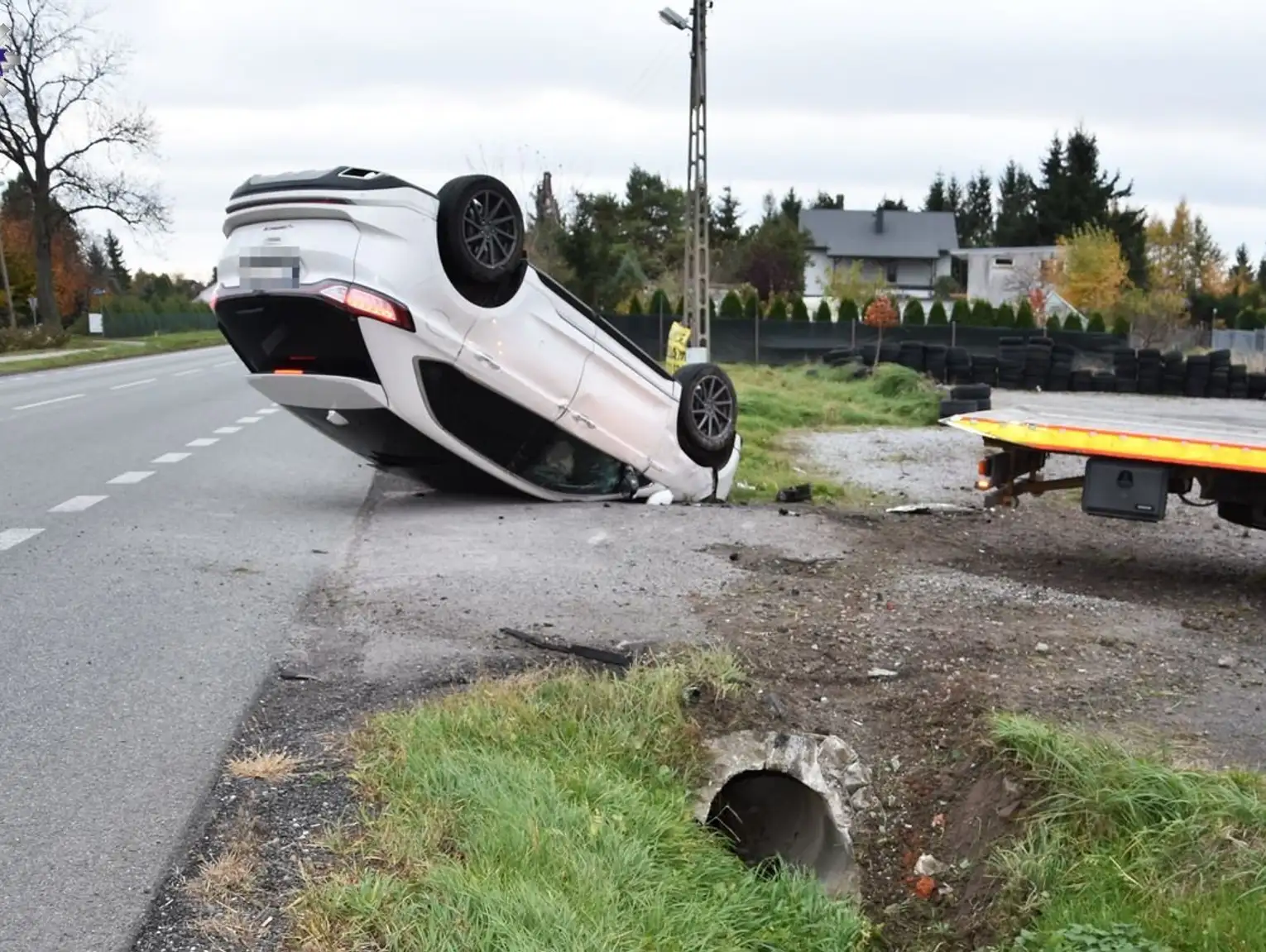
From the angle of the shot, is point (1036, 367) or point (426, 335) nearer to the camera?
point (426, 335)

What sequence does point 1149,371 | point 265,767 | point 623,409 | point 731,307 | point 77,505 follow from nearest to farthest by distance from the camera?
point 265,767 < point 77,505 < point 623,409 < point 1149,371 < point 731,307

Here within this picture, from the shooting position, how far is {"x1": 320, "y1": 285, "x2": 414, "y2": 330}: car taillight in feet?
28.8

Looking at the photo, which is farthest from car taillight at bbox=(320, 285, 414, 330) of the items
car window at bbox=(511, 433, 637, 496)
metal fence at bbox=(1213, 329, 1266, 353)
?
metal fence at bbox=(1213, 329, 1266, 353)

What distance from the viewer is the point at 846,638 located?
6.47m

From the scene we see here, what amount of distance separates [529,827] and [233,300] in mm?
6295

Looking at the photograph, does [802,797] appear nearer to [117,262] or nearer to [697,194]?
[697,194]

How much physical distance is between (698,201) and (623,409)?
691 inches

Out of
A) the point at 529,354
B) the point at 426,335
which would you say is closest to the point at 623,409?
the point at 529,354

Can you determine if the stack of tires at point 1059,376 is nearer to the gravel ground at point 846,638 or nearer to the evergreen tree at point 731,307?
the evergreen tree at point 731,307

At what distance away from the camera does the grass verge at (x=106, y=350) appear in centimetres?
3672

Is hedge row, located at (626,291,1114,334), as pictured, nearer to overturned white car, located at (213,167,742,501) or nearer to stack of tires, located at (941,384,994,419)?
stack of tires, located at (941,384,994,419)

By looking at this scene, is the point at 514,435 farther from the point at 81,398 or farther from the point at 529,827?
the point at 81,398

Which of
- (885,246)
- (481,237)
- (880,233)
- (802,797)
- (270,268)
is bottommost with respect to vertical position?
(802,797)

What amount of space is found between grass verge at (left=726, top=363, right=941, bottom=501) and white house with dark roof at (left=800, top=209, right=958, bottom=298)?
2283 inches
